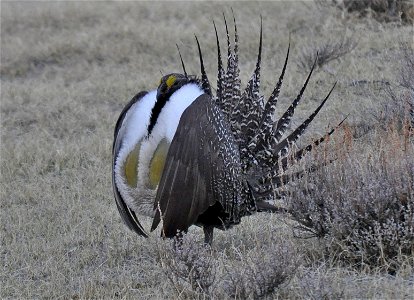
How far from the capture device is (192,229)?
193 inches

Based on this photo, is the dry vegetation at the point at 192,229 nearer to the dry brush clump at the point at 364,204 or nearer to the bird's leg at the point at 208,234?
the dry brush clump at the point at 364,204

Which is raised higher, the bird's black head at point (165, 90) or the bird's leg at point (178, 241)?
the bird's black head at point (165, 90)

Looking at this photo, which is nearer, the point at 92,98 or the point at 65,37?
the point at 92,98

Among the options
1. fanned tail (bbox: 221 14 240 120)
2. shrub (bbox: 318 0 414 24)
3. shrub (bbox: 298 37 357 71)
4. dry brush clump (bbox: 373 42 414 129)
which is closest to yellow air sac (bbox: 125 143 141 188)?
fanned tail (bbox: 221 14 240 120)

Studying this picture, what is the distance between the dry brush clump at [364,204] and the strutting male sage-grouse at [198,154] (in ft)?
0.74

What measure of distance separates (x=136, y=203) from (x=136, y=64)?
4.67 metres

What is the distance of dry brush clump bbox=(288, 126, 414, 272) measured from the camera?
11.9ft

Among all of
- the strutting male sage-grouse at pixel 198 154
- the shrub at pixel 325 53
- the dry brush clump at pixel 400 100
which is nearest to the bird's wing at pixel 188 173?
the strutting male sage-grouse at pixel 198 154

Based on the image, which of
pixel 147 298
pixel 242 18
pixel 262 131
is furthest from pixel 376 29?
pixel 147 298

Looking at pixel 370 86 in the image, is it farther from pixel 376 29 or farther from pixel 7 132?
pixel 7 132

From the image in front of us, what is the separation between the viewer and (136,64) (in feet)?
28.3

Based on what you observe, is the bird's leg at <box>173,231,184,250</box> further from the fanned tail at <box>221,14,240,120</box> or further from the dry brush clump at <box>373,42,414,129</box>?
the dry brush clump at <box>373,42,414,129</box>

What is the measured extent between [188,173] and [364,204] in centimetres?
76

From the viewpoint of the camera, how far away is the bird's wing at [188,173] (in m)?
3.79
